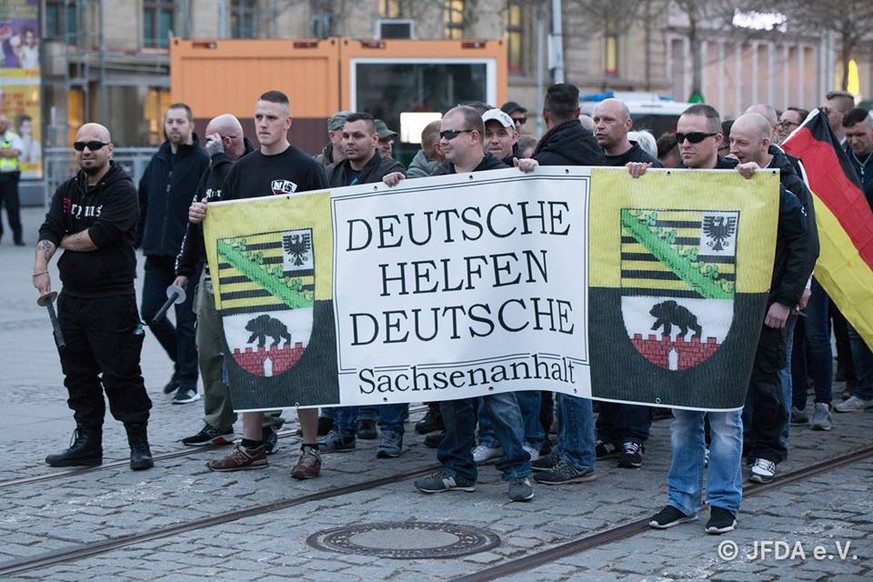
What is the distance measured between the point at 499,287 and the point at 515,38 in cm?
4761

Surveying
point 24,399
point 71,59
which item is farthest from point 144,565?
point 71,59

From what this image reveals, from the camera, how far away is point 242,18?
1981 inches

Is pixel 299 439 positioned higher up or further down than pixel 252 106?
further down

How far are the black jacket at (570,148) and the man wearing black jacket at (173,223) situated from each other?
11.2 feet

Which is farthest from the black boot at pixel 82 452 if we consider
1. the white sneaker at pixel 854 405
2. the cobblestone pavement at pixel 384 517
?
the white sneaker at pixel 854 405

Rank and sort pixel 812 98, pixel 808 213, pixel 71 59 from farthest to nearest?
pixel 812 98
pixel 71 59
pixel 808 213

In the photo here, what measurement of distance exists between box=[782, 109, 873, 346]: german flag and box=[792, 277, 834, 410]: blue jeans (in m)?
0.50

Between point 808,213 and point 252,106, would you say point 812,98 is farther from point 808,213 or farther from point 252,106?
point 808,213

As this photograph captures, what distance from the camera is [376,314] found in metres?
8.66

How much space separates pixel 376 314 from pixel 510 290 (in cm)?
74

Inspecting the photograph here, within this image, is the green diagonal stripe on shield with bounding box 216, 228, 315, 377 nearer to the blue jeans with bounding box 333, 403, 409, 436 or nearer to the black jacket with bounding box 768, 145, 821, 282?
the blue jeans with bounding box 333, 403, 409, 436

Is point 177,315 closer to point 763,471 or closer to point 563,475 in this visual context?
point 563,475

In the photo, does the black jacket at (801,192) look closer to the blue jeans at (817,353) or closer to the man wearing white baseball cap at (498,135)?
the man wearing white baseball cap at (498,135)

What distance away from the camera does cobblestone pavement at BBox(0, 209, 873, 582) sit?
6.95 metres
